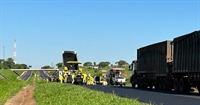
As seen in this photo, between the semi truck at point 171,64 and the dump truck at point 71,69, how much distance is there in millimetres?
8731

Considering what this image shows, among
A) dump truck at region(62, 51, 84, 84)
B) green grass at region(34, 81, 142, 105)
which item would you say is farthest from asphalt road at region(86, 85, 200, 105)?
dump truck at region(62, 51, 84, 84)

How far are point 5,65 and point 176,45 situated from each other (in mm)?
152734

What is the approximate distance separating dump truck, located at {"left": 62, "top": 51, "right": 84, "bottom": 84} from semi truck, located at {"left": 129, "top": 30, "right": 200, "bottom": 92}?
873cm

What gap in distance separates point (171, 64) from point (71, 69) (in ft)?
68.5

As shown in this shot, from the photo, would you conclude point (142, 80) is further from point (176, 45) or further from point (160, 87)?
point (176, 45)

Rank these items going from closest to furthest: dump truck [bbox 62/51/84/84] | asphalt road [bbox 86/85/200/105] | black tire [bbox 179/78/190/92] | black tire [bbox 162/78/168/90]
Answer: asphalt road [bbox 86/85/200/105], black tire [bbox 179/78/190/92], black tire [bbox 162/78/168/90], dump truck [bbox 62/51/84/84]

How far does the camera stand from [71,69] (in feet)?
171

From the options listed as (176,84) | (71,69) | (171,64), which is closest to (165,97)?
(176,84)

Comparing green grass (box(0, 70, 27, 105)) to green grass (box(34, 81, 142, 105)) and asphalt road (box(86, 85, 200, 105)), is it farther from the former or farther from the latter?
asphalt road (box(86, 85, 200, 105))

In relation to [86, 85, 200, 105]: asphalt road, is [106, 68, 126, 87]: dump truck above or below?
above

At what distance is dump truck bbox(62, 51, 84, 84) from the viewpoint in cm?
5088

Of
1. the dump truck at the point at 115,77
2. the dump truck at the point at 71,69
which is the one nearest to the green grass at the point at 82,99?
the dump truck at the point at 71,69

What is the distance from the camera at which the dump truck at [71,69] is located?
167ft

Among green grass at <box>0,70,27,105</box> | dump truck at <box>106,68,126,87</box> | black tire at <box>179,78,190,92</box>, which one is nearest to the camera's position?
green grass at <box>0,70,27,105</box>
